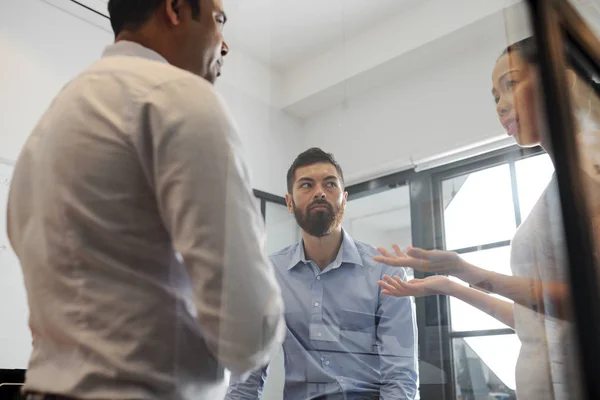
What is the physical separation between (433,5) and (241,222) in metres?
0.73

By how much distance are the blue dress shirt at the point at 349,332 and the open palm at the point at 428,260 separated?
0.03 metres

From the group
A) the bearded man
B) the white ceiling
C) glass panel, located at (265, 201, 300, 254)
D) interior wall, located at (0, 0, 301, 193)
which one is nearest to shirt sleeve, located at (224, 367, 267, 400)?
the bearded man

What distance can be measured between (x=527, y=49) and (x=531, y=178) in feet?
0.58

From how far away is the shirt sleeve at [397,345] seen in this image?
86 cm

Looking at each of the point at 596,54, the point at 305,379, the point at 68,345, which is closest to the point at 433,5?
the point at 596,54

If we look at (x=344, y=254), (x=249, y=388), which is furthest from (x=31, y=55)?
(x=249, y=388)

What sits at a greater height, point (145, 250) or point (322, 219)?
point (322, 219)

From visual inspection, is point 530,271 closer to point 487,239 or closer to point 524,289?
point 524,289

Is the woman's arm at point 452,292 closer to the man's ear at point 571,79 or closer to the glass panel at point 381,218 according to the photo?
the glass panel at point 381,218

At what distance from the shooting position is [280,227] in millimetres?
873

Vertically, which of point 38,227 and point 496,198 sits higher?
point 496,198

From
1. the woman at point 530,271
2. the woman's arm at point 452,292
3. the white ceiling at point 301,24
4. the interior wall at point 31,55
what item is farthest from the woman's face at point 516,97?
the interior wall at point 31,55

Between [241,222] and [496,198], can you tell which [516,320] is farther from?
[241,222]

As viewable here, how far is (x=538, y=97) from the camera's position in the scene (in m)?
0.64
